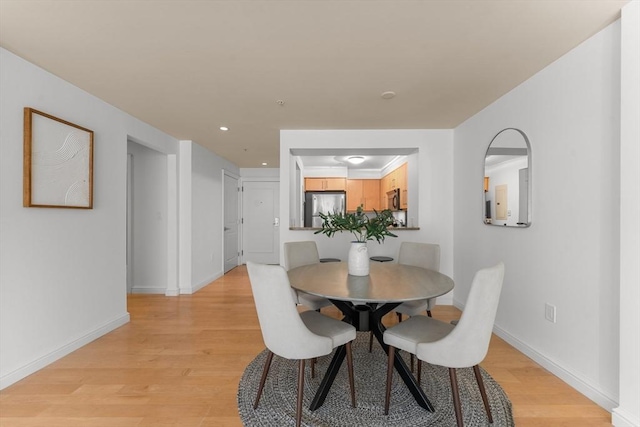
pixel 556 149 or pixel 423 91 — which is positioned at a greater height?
pixel 423 91

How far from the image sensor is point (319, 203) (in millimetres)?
5996

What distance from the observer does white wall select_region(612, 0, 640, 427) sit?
145cm

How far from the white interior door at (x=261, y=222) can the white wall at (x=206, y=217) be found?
3.80ft

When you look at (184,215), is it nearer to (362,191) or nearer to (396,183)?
(396,183)

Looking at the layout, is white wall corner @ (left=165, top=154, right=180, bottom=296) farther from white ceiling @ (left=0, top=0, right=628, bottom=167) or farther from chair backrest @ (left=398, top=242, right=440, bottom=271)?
chair backrest @ (left=398, top=242, right=440, bottom=271)

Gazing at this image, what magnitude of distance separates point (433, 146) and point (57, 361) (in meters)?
4.24

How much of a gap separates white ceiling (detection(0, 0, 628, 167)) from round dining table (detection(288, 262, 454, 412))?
150 cm

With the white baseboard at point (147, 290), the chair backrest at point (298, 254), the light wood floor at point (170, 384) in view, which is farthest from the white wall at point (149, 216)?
the chair backrest at point (298, 254)

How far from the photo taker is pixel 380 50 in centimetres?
185

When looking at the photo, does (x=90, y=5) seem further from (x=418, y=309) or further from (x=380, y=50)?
(x=418, y=309)

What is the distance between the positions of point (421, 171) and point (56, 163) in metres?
3.62

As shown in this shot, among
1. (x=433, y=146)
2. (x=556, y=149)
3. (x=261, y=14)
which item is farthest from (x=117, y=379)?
(x=433, y=146)

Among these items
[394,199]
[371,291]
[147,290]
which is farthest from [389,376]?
[394,199]

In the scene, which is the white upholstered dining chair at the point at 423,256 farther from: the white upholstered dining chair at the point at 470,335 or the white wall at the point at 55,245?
the white wall at the point at 55,245
